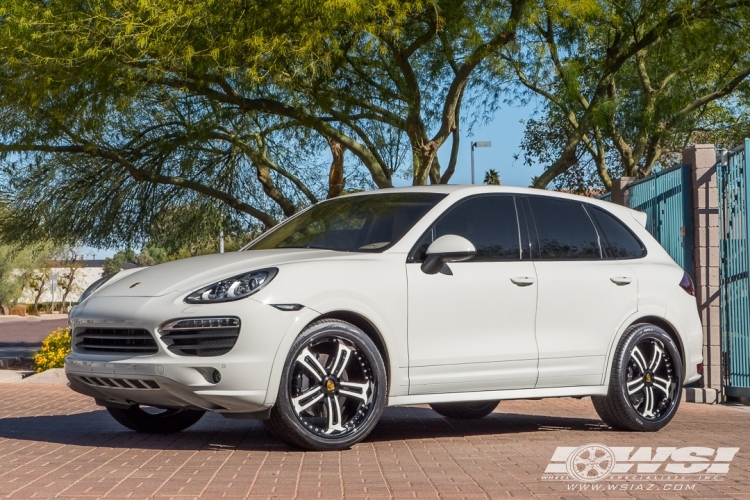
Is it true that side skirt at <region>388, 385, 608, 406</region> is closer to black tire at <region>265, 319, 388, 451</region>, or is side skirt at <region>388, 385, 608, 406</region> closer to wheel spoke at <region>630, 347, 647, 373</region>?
black tire at <region>265, 319, 388, 451</region>

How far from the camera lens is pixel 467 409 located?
9898 millimetres

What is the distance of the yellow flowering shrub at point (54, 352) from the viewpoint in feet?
54.5

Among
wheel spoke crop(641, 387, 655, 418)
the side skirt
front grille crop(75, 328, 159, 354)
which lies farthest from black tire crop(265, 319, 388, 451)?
wheel spoke crop(641, 387, 655, 418)

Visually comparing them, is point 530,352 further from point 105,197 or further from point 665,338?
point 105,197

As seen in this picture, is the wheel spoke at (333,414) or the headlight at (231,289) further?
the wheel spoke at (333,414)

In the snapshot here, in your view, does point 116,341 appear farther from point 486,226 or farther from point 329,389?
point 486,226

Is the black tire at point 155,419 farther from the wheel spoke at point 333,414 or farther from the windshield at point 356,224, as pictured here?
the wheel spoke at point 333,414

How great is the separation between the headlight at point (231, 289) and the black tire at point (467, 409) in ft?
10.5

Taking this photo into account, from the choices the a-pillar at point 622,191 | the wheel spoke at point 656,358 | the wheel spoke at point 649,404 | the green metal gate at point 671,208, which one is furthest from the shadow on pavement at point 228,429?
the a-pillar at point 622,191

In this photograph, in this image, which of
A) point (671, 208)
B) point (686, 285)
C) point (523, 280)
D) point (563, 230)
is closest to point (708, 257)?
point (671, 208)

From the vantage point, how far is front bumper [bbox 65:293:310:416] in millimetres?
6867

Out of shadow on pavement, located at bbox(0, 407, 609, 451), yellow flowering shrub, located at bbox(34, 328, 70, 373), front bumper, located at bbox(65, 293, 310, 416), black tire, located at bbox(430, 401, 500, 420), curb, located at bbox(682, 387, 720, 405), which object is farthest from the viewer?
yellow flowering shrub, located at bbox(34, 328, 70, 373)

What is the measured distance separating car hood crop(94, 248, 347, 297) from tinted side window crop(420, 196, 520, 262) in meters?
0.93

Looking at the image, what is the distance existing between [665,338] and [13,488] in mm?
5167
